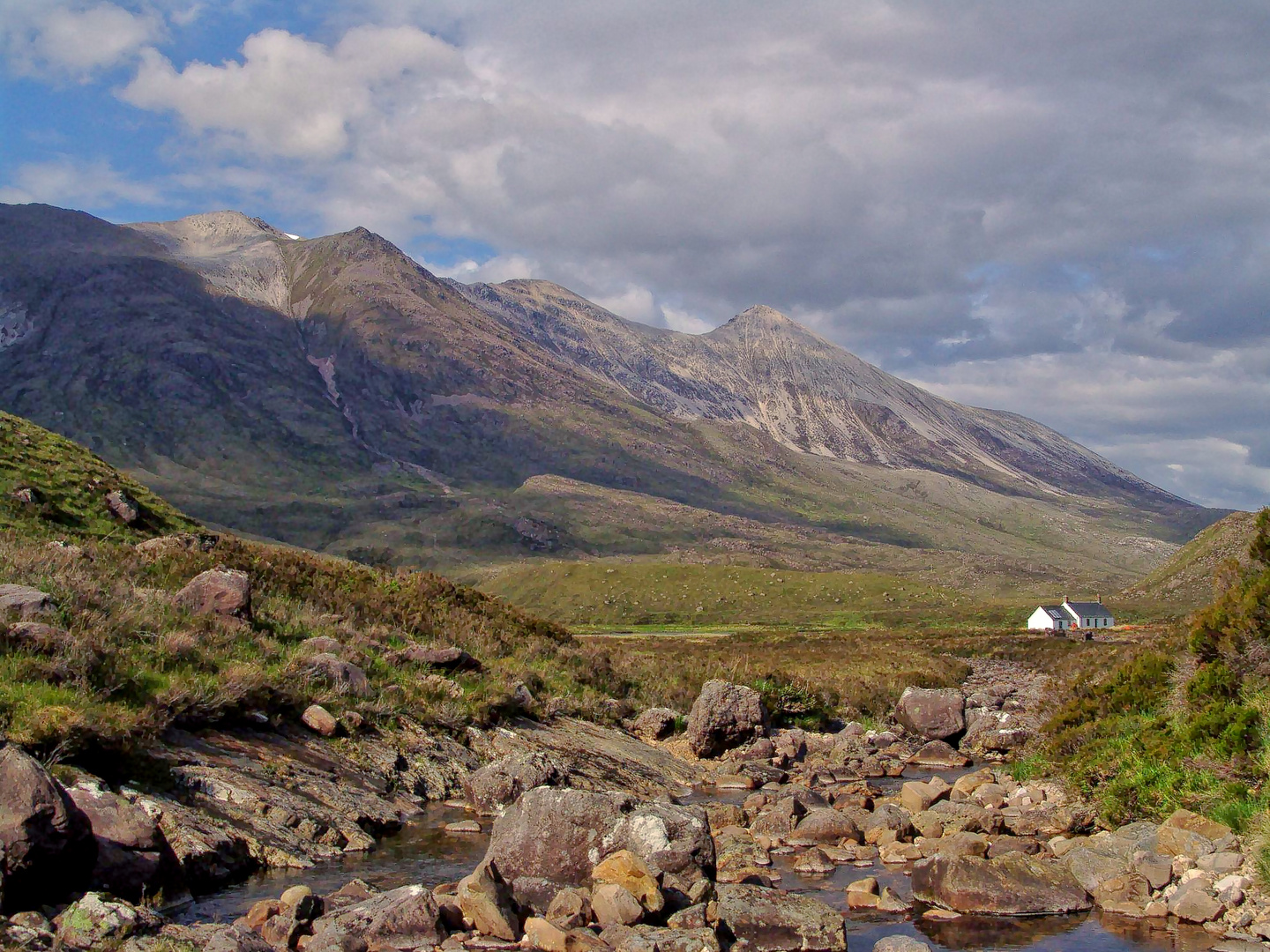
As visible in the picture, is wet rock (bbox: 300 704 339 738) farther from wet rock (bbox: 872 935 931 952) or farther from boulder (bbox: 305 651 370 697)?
wet rock (bbox: 872 935 931 952)

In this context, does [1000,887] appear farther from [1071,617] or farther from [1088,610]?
[1088,610]

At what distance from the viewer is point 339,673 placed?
20.3 metres

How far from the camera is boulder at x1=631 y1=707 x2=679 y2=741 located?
29.3 m

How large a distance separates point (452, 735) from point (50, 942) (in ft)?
42.1

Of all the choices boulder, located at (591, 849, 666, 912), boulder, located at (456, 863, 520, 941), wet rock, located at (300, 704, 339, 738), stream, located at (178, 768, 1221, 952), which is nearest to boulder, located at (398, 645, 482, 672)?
wet rock, located at (300, 704, 339, 738)

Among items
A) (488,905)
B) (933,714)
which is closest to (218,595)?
(488,905)

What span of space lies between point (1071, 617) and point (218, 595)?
378ft

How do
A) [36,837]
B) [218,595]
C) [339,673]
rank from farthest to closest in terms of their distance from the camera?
[218,595], [339,673], [36,837]

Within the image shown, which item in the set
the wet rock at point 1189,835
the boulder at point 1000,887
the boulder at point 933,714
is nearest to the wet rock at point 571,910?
the boulder at point 1000,887

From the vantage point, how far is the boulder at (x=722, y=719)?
28.2m

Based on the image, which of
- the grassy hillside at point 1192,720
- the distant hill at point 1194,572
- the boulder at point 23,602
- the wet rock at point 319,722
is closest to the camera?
the boulder at point 23,602

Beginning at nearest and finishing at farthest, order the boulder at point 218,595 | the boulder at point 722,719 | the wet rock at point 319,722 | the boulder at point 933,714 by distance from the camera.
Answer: the wet rock at point 319,722, the boulder at point 218,595, the boulder at point 722,719, the boulder at point 933,714

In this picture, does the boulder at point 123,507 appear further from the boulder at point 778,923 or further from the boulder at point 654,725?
the boulder at point 778,923

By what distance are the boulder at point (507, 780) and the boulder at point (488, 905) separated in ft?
19.9
